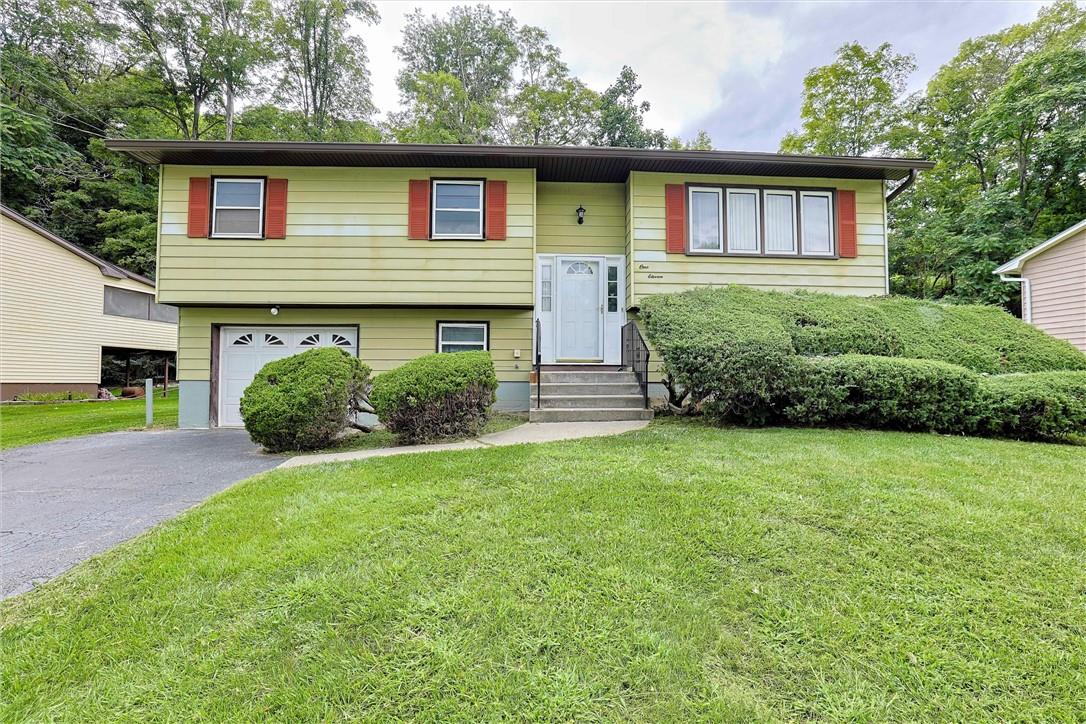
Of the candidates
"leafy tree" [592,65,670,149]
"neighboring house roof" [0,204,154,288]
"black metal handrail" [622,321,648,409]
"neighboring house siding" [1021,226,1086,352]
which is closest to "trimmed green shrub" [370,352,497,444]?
"black metal handrail" [622,321,648,409]

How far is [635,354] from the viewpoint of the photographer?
802 centimetres

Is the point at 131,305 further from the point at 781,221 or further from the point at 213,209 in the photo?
the point at 781,221

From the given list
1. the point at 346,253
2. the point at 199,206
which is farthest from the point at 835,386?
the point at 199,206

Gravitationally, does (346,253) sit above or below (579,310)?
above

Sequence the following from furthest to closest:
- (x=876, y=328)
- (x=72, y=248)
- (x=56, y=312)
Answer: (x=72, y=248) < (x=56, y=312) < (x=876, y=328)

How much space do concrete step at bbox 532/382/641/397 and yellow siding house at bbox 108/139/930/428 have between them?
4 cm

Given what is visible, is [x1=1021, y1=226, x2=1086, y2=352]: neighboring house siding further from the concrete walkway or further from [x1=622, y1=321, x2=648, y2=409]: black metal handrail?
the concrete walkway

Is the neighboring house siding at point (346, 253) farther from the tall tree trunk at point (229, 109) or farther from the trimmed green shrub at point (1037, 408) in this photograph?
the tall tree trunk at point (229, 109)

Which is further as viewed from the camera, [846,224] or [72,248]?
[72,248]

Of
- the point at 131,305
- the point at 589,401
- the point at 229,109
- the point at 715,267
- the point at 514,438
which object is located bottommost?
the point at 514,438

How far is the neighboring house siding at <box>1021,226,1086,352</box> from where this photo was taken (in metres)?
9.68

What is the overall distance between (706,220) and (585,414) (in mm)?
4545

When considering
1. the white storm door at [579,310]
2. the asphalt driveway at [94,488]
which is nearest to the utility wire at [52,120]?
the asphalt driveway at [94,488]

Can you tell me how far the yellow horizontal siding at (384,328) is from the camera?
27.3 ft
